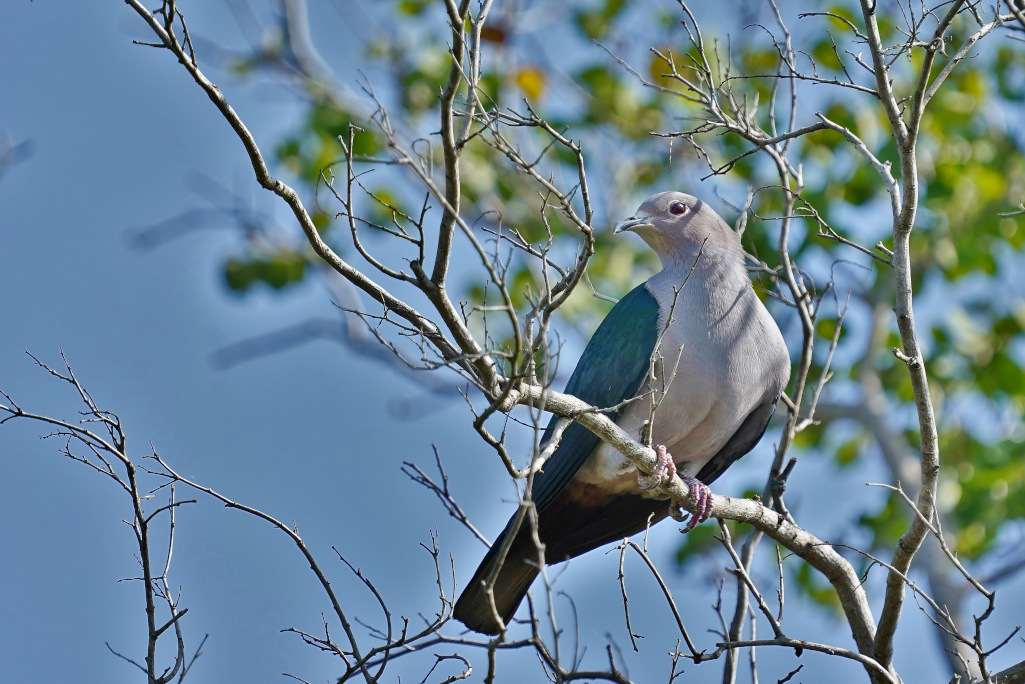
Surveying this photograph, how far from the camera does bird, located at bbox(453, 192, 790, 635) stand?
14.4 ft

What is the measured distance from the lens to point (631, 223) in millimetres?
4996

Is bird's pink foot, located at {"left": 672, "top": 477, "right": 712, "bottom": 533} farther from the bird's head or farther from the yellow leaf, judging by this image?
the yellow leaf

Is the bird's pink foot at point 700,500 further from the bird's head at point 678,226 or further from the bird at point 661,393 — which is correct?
the bird's head at point 678,226

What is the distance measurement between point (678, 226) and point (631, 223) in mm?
223

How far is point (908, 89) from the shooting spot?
7473mm

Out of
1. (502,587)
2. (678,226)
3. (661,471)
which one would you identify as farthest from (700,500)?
(678,226)

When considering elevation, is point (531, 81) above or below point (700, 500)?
above

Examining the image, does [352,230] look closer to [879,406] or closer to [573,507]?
[573,507]

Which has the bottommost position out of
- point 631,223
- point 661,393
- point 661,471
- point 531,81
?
point 661,471

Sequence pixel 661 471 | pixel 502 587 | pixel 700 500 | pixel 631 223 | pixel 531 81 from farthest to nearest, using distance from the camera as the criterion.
A: pixel 531 81 → pixel 631 223 → pixel 502 587 → pixel 700 500 → pixel 661 471

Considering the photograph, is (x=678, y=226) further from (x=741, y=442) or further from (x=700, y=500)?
(x=700, y=500)

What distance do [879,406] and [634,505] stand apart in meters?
4.61

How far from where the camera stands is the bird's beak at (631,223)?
497 centimetres

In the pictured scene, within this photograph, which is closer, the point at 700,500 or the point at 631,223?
the point at 700,500
